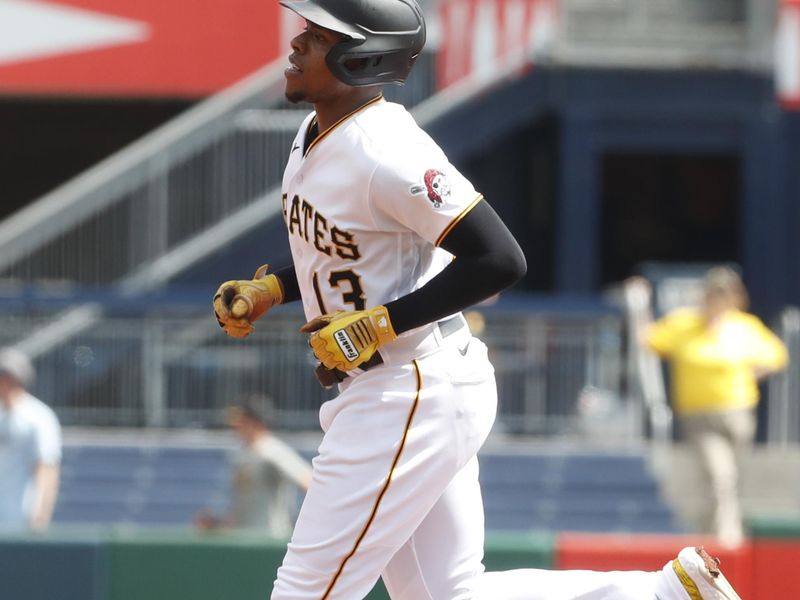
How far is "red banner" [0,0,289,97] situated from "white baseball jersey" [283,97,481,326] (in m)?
10.3

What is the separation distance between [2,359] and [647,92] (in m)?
7.14

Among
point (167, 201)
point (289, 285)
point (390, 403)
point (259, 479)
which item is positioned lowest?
point (259, 479)

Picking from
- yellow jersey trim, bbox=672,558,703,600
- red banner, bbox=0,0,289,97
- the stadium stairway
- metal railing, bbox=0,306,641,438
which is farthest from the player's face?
red banner, bbox=0,0,289,97

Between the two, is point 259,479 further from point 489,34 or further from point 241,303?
point 489,34

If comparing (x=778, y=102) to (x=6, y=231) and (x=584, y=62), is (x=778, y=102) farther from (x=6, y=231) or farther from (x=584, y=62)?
(x=6, y=231)

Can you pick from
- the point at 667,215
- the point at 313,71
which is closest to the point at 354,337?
the point at 313,71

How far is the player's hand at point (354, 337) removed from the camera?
3.61 metres

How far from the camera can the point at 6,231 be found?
12008 mm

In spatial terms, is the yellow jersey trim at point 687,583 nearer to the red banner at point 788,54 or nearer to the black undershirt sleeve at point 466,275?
the black undershirt sleeve at point 466,275

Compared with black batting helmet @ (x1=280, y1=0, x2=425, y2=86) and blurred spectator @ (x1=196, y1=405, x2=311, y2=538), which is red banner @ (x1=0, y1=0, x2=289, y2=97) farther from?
black batting helmet @ (x1=280, y1=0, x2=425, y2=86)

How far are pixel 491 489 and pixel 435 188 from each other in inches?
268

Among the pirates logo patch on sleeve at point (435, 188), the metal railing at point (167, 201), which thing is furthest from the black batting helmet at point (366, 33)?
the metal railing at point (167, 201)

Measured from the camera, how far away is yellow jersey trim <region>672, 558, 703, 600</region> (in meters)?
3.84

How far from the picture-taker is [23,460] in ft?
26.3
